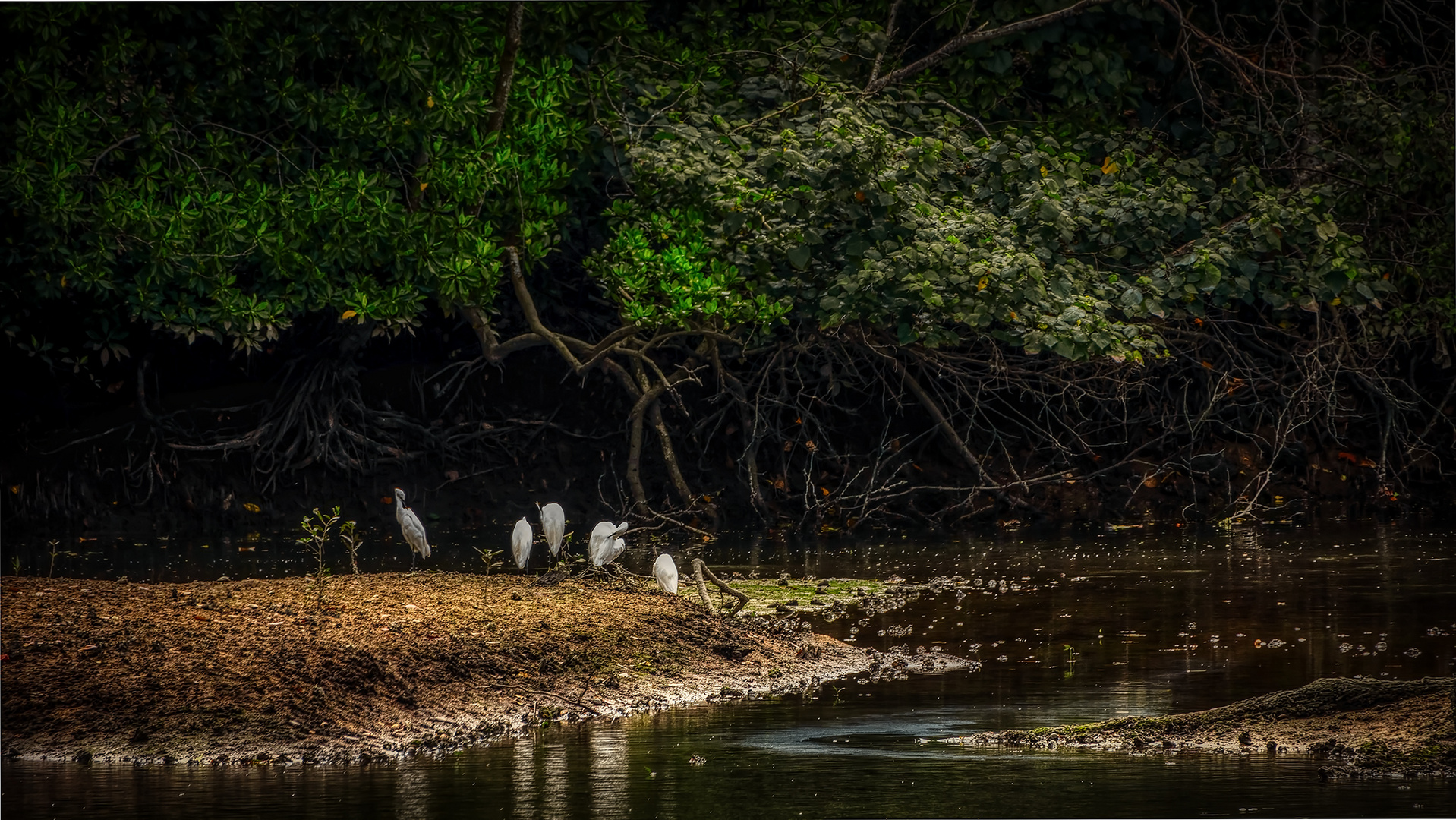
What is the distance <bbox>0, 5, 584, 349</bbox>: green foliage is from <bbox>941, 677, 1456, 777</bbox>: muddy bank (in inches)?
324

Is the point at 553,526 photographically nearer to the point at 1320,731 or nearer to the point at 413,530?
the point at 413,530

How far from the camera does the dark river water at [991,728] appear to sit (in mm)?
5477

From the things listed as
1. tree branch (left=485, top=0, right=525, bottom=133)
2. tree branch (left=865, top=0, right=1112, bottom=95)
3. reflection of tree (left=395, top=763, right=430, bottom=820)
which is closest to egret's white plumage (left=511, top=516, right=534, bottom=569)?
tree branch (left=485, top=0, right=525, bottom=133)

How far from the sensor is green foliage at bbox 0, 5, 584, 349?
13.0 meters

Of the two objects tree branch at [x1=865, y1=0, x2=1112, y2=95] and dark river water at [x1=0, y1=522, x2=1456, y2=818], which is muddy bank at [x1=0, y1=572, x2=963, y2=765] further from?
tree branch at [x1=865, y1=0, x2=1112, y2=95]

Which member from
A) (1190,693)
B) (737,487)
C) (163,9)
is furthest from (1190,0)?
(1190,693)

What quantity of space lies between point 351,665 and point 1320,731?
12.5 feet

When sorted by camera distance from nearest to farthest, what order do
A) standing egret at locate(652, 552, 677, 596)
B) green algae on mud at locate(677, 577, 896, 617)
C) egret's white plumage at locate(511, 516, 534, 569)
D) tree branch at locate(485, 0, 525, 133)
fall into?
1. standing egret at locate(652, 552, 677, 596)
2. green algae on mud at locate(677, 577, 896, 617)
3. egret's white plumage at locate(511, 516, 534, 569)
4. tree branch at locate(485, 0, 525, 133)

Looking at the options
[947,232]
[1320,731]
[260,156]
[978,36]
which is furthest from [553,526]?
[978,36]

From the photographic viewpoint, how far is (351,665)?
7297 mm

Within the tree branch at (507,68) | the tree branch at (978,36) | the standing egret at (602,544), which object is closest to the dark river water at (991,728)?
the standing egret at (602,544)

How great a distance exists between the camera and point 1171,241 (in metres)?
14.8

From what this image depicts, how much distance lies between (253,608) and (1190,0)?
10.6m

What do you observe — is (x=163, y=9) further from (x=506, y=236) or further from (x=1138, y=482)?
(x=1138, y=482)
